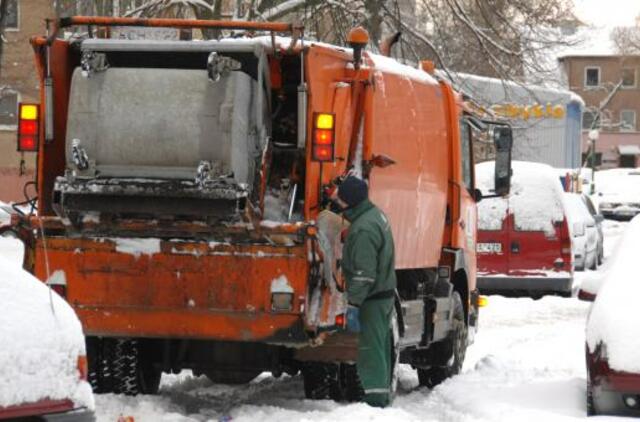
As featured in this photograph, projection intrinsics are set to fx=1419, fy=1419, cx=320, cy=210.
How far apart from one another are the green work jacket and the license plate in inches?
422

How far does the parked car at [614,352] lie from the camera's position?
29.7 feet

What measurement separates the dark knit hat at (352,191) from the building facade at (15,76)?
39962 mm

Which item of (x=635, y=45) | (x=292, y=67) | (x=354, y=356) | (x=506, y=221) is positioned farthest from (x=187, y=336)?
(x=635, y=45)

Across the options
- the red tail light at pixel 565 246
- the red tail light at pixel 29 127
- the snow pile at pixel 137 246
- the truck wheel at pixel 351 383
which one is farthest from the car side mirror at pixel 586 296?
the red tail light at pixel 565 246

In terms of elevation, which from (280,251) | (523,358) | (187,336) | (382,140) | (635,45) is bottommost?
(523,358)

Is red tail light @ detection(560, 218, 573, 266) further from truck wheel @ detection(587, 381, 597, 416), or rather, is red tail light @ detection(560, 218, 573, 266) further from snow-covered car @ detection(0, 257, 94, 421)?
snow-covered car @ detection(0, 257, 94, 421)

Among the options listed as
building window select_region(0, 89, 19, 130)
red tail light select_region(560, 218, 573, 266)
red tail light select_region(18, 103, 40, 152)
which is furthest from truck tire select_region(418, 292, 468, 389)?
building window select_region(0, 89, 19, 130)

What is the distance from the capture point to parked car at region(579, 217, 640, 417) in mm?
9039

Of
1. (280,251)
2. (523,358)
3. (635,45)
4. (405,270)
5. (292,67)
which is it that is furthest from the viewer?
(635,45)

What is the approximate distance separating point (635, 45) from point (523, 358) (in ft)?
282

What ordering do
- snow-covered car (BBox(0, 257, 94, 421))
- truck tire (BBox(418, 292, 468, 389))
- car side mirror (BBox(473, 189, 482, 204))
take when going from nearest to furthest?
snow-covered car (BBox(0, 257, 94, 421)) < truck tire (BBox(418, 292, 468, 389)) < car side mirror (BBox(473, 189, 482, 204))

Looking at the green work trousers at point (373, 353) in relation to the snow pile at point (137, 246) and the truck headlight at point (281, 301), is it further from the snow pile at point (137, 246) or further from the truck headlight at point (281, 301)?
the snow pile at point (137, 246)

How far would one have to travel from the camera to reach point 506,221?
20141mm

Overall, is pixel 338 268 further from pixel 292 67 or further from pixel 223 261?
pixel 292 67
